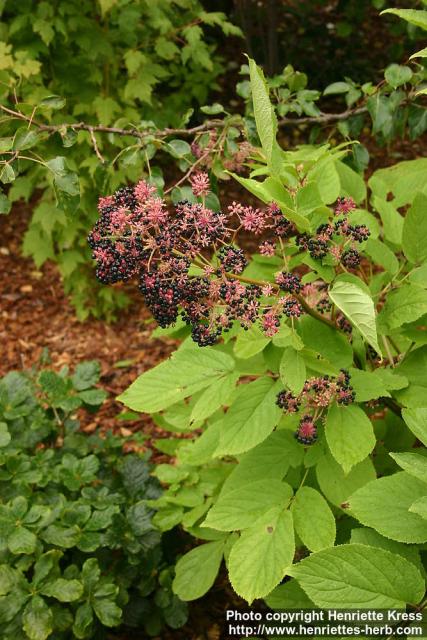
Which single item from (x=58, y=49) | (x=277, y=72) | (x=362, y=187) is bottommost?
(x=277, y=72)

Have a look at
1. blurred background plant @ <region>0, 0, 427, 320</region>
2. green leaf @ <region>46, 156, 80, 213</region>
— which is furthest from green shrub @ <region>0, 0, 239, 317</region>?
green leaf @ <region>46, 156, 80, 213</region>

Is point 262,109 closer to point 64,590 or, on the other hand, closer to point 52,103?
point 52,103

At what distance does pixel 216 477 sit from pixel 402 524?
110 cm

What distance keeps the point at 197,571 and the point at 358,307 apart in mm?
1275

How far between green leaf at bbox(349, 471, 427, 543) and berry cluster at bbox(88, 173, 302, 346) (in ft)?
1.46

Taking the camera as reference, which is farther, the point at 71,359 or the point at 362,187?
the point at 71,359

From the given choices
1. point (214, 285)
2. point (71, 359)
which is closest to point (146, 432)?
point (71, 359)

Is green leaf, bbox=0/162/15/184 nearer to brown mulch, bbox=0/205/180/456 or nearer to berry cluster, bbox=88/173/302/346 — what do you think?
berry cluster, bbox=88/173/302/346

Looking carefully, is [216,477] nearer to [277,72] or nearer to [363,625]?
[363,625]

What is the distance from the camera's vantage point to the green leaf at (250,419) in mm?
1821

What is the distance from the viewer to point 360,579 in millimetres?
1434

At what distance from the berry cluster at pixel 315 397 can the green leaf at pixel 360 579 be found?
17.5 inches

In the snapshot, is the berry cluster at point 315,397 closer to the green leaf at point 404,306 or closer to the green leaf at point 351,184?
the green leaf at point 404,306

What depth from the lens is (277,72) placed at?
6.65m
